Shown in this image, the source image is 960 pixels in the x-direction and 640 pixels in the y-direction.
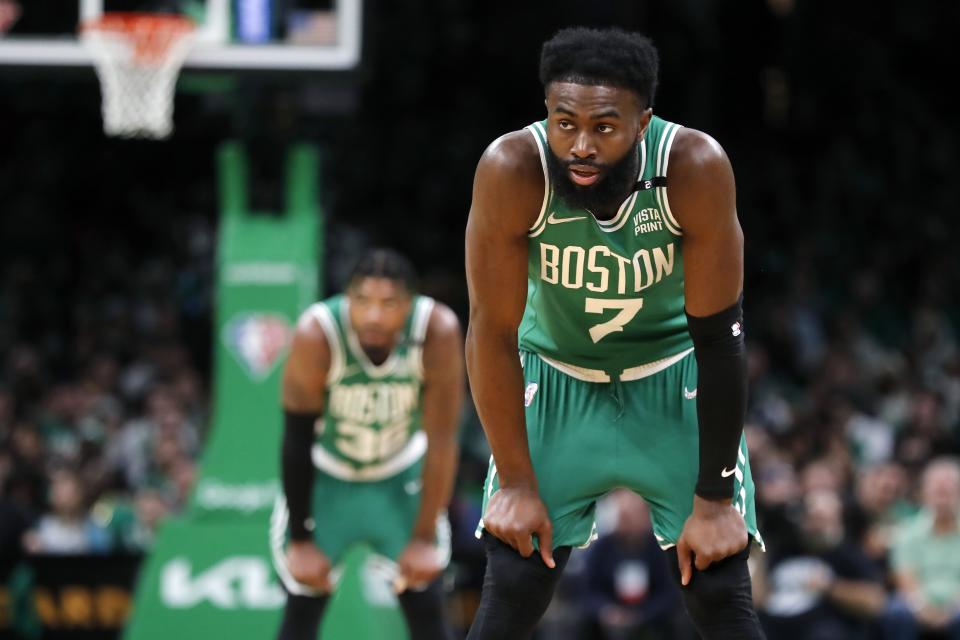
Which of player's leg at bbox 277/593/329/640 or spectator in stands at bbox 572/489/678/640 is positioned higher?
player's leg at bbox 277/593/329/640

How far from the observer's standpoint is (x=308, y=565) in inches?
224

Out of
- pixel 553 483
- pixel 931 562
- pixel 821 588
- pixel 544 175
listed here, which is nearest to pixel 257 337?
pixel 821 588

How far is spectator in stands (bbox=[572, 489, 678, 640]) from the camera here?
8328 millimetres

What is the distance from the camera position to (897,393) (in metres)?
12.1

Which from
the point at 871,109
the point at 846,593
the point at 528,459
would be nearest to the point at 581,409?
the point at 528,459

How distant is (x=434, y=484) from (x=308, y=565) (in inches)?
24.0

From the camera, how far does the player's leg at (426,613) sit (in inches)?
229

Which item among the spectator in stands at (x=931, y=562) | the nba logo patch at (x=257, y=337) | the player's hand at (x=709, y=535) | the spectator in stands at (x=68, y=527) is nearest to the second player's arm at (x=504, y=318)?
the player's hand at (x=709, y=535)

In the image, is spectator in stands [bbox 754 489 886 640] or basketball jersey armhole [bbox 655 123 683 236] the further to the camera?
spectator in stands [bbox 754 489 886 640]

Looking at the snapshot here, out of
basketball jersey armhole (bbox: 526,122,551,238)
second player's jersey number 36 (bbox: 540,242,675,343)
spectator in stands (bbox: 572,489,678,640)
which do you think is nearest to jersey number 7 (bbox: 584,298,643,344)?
second player's jersey number 36 (bbox: 540,242,675,343)

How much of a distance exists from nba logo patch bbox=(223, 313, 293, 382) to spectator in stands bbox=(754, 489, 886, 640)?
3.15m

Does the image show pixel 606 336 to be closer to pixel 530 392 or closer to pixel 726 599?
pixel 530 392

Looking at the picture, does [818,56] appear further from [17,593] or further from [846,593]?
[17,593]

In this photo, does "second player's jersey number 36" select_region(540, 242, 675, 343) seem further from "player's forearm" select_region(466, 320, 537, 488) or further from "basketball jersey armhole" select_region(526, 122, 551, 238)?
"player's forearm" select_region(466, 320, 537, 488)
